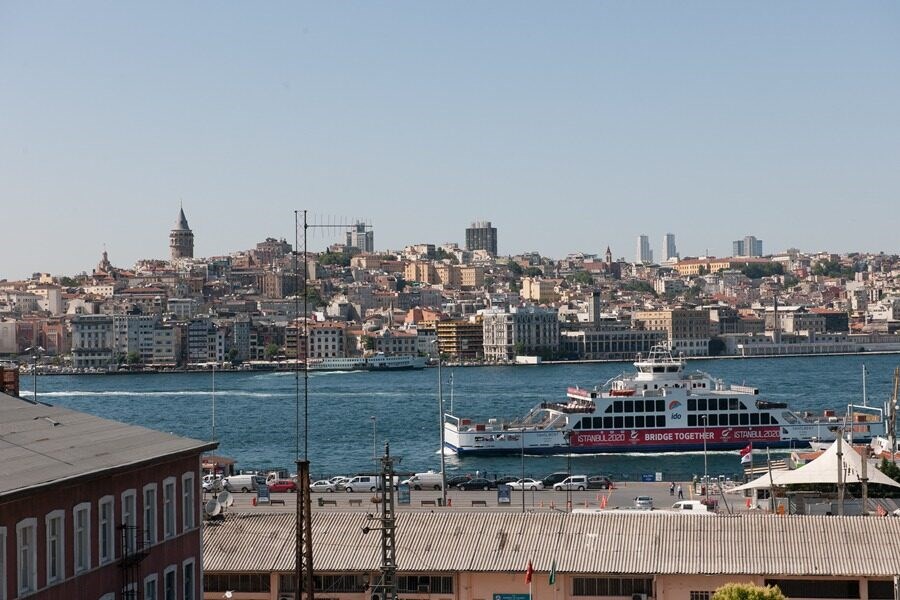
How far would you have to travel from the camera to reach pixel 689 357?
96562 millimetres

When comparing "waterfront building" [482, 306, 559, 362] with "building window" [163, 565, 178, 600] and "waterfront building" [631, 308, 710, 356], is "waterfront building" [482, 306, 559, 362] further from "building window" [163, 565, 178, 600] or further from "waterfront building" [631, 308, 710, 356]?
"building window" [163, 565, 178, 600]

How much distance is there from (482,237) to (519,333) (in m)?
81.7

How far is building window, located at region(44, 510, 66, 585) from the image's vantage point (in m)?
8.60

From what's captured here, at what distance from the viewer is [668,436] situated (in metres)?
34.4

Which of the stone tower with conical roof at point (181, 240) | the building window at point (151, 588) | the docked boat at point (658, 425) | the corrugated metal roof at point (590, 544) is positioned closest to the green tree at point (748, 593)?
the corrugated metal roof at point (590, 544)

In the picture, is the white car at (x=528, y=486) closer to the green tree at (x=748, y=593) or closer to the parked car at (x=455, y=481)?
the parked car at (x=455, y=481)

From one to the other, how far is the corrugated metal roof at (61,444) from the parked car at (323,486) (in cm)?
1017

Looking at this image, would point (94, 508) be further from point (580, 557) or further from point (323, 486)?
point (323, 486)

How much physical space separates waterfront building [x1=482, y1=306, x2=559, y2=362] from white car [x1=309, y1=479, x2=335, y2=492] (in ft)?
228

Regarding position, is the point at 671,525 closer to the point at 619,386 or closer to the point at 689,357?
the point at 619,386

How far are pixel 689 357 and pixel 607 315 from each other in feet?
37.2

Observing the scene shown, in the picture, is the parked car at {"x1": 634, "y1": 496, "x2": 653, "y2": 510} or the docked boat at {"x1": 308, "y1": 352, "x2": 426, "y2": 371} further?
the docked boat at {"x1": 308, "y1": 352, "x2": 426, "y2": 371}

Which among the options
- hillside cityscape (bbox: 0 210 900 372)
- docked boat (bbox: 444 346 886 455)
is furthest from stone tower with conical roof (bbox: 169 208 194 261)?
docked boat (bbox: 444 346 886 455)

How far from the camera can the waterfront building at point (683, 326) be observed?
325 ft
